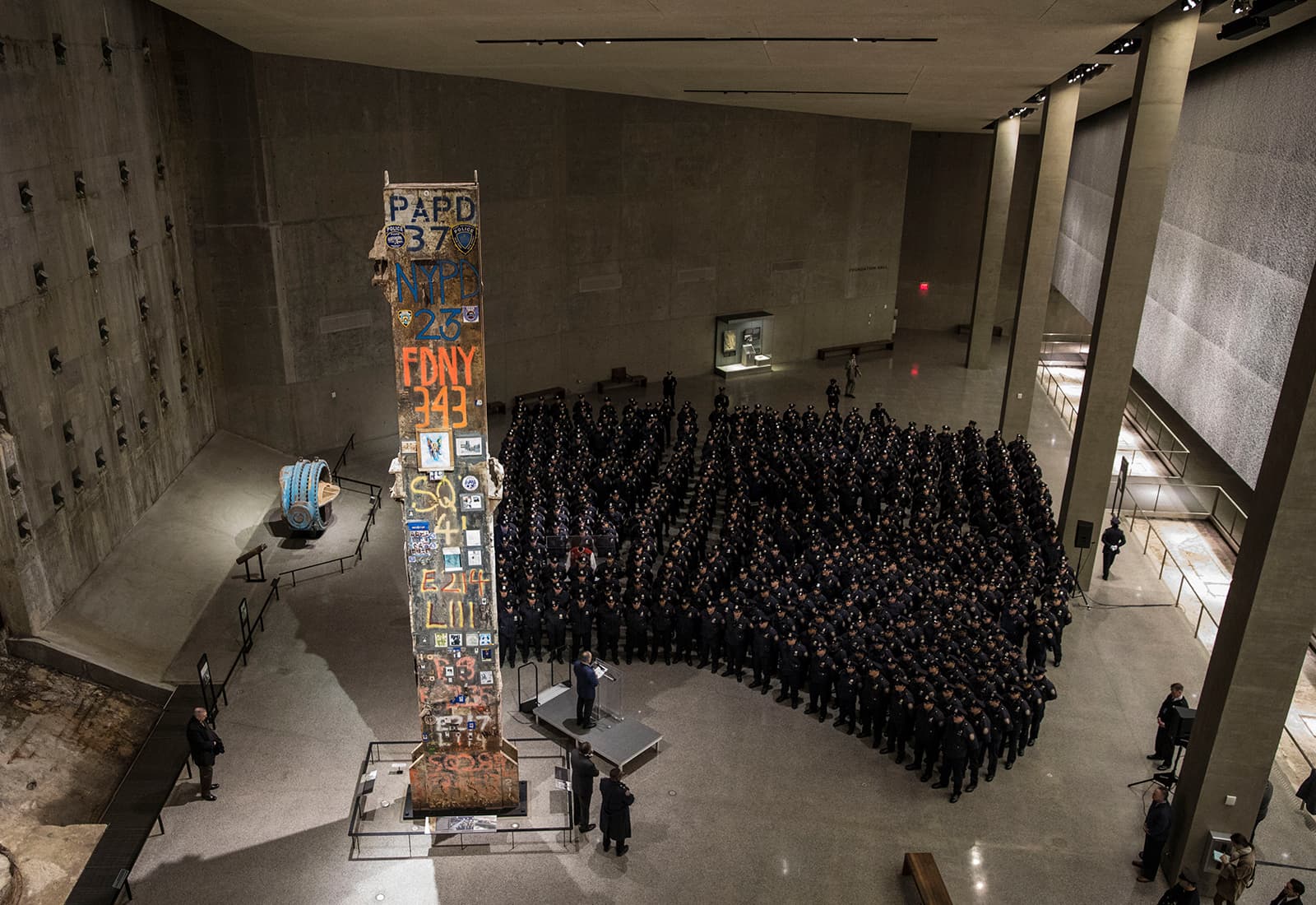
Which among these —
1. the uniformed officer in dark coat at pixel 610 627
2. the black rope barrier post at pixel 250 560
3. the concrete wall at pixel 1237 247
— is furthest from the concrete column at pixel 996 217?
the black rope barrier post at pixel 250 560

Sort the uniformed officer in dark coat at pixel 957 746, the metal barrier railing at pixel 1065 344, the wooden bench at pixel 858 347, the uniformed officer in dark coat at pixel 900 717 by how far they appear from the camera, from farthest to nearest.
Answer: the metal barrier railing at pixel 1065 344 → the wooden bench at pixel 858 347 → the uniformed officer in dark coat at pixel 900 717 → the uniformed officer in dark coat at pixel 957 746

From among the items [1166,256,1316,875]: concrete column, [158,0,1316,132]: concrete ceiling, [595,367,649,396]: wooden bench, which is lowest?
[595,367,649,396]: wooden bench

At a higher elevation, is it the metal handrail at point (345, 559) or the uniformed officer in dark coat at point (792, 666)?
the uniformed officer in dark coat at point (792, 666)

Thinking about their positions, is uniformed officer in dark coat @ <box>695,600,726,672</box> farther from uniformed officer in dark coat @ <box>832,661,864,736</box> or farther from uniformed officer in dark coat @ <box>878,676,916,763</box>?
uniformed officer in dark coat @ <box>878,676,916,763</box>

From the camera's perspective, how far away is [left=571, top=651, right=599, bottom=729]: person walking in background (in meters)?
13.5

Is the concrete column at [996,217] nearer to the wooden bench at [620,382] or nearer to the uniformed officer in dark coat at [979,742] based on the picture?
the wooden bench at [620,382]

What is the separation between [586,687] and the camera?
44.5 feet

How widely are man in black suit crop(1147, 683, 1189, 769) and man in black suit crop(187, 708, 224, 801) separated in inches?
472

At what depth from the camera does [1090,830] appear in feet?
40.2

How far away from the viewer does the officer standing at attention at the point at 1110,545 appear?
1839 centimetres

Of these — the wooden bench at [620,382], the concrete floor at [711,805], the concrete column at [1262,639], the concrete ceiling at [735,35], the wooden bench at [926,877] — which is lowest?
the concrete floor at [711,805]

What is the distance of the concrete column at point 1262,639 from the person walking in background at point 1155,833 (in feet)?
0.79

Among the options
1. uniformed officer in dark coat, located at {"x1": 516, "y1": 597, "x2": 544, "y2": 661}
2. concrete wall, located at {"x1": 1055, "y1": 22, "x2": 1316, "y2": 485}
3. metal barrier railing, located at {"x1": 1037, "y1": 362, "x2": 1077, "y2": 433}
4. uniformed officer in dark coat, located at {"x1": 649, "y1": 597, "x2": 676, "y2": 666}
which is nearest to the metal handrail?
uniformed officer in dark coat, located at {"x1": 516, "y1": 597, "x2": 544, "y2": 661}

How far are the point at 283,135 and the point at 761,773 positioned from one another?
16.8 meters
